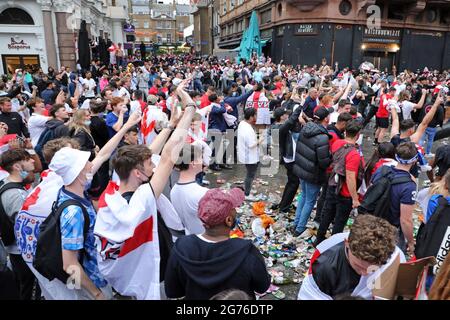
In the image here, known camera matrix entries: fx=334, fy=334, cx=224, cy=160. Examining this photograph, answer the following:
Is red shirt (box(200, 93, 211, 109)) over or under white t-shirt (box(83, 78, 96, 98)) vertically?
under

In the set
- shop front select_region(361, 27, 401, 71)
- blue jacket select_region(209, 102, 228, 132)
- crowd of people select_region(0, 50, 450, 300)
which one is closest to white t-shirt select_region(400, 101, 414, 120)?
crowd of people select_region(0, 50, 450, 300)

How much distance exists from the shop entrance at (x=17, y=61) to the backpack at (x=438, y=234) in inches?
930

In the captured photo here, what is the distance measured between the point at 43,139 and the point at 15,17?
65.5 feet

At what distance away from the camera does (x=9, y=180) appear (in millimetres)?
3217

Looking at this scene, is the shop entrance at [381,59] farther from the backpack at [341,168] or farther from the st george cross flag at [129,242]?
the st george cross flag at [129,242]

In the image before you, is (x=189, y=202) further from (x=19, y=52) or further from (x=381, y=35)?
(x=381, y=35)

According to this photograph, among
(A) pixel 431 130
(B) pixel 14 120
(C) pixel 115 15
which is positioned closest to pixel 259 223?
(B) pixel 14 120

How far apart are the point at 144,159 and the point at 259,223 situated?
3.28 metres

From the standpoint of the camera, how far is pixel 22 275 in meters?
3.31

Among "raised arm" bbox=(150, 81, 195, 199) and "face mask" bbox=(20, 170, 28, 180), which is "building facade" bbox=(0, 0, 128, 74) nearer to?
"face mask" bbox=(20, 170, 28, 180)

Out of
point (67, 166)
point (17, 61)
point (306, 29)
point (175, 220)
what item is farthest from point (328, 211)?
point (17, 61)

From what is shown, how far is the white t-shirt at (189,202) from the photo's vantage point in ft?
10.5

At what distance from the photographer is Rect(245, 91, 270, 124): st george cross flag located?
9195mm

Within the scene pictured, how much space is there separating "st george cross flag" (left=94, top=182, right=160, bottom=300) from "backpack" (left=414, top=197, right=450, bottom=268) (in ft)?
7.39
